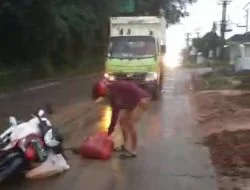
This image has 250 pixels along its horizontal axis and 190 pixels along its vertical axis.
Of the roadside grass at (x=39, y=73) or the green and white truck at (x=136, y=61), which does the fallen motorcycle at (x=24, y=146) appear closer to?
the green and white truck at (x=136, y=61)

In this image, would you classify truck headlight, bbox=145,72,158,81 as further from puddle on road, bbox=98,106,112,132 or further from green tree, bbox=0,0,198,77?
green tree, bbox=0,0,198,77

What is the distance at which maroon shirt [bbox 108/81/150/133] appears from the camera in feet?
33.3

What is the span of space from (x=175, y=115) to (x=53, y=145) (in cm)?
846

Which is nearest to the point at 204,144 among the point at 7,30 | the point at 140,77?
the point at 140,77

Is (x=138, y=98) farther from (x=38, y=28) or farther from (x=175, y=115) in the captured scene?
(x=38, y=28)

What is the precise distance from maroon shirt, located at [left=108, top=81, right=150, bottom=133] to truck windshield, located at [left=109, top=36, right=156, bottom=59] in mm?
11075

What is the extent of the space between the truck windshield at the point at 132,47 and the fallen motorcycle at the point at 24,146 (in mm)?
12617

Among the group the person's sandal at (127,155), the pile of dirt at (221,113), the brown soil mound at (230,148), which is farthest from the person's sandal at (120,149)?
the pile of dirt at (221,113)

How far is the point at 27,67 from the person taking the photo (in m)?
32.9

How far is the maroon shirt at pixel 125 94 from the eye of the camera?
33.3 feet

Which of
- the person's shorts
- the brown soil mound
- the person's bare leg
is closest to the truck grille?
the brown soil mound

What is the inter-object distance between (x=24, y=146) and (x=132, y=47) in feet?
45.7

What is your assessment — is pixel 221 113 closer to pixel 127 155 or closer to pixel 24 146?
pixel 127 155

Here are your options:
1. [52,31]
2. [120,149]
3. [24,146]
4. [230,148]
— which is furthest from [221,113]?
[52,31]
